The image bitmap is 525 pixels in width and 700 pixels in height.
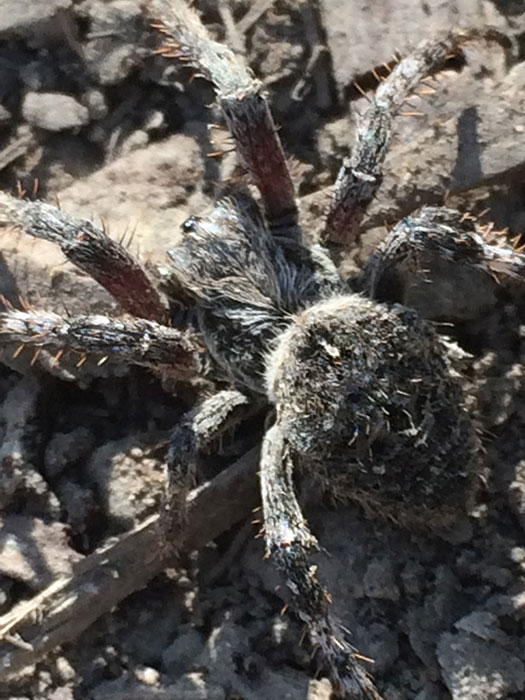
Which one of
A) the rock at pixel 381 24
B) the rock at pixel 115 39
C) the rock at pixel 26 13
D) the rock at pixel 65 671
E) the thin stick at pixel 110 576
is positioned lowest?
the rock at pixel 65 671

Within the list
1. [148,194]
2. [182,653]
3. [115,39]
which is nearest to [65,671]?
[182,653]

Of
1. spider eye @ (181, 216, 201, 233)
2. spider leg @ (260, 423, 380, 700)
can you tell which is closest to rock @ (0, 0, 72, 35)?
spider eye @ (181, 216, 201, 233)

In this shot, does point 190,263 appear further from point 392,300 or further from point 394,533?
point 394,533

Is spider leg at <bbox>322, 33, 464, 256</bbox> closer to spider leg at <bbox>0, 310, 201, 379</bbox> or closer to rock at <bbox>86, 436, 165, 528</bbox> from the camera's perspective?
spider leg at <bbox>0, 310, 201, 379</bbox>

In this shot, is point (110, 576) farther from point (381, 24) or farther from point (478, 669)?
point (381, 24)

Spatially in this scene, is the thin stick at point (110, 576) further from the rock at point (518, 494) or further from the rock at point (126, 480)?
the rock at point (518, 494)

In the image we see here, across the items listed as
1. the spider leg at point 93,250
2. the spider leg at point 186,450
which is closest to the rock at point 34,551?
the spider leg at point 186,450
